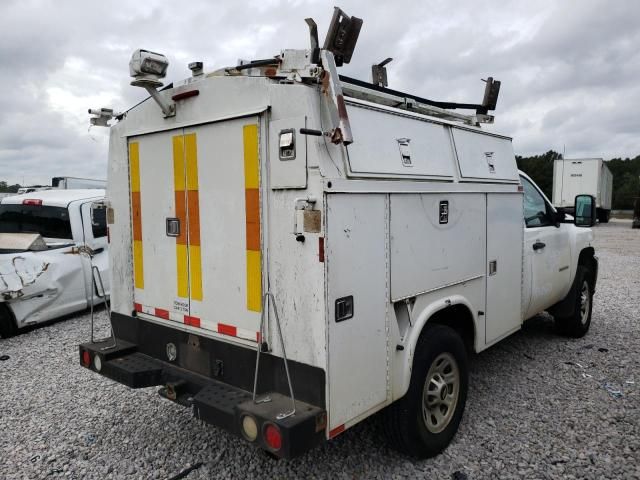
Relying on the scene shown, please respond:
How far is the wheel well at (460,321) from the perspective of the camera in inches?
145

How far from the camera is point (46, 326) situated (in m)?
6.90

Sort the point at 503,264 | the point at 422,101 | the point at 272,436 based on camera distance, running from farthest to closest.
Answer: the point at 503,264
the point at 422,101
the point at 272,436

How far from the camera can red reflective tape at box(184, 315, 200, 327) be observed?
3285 millimetres

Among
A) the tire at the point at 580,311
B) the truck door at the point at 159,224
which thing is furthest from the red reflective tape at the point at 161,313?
the tire at the point at 580,311

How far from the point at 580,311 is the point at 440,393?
350 centimetres

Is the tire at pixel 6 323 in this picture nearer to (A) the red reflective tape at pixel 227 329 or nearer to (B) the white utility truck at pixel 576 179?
(A) the red reflective tape at pixel 227 329

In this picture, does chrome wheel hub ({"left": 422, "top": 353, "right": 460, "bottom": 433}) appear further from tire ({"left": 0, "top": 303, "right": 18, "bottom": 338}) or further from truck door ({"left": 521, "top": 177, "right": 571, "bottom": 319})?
tire ({"left": 0, "top": 303, "right": 18, "bottom": 338})

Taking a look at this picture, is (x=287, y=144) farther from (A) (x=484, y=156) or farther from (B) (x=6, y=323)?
(B) (x=6, y=323)

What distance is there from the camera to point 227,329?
10.2ft

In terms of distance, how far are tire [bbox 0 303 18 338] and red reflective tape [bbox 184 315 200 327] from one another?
14.1ft

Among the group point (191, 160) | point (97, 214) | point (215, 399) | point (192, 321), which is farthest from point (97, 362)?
point (97, 214)

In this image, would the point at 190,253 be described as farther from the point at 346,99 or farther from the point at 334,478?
the point at 334,478

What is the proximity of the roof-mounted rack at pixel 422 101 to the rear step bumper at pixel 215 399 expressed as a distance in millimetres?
1962

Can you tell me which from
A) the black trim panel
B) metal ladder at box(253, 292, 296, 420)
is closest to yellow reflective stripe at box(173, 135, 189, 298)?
the black trim panel
